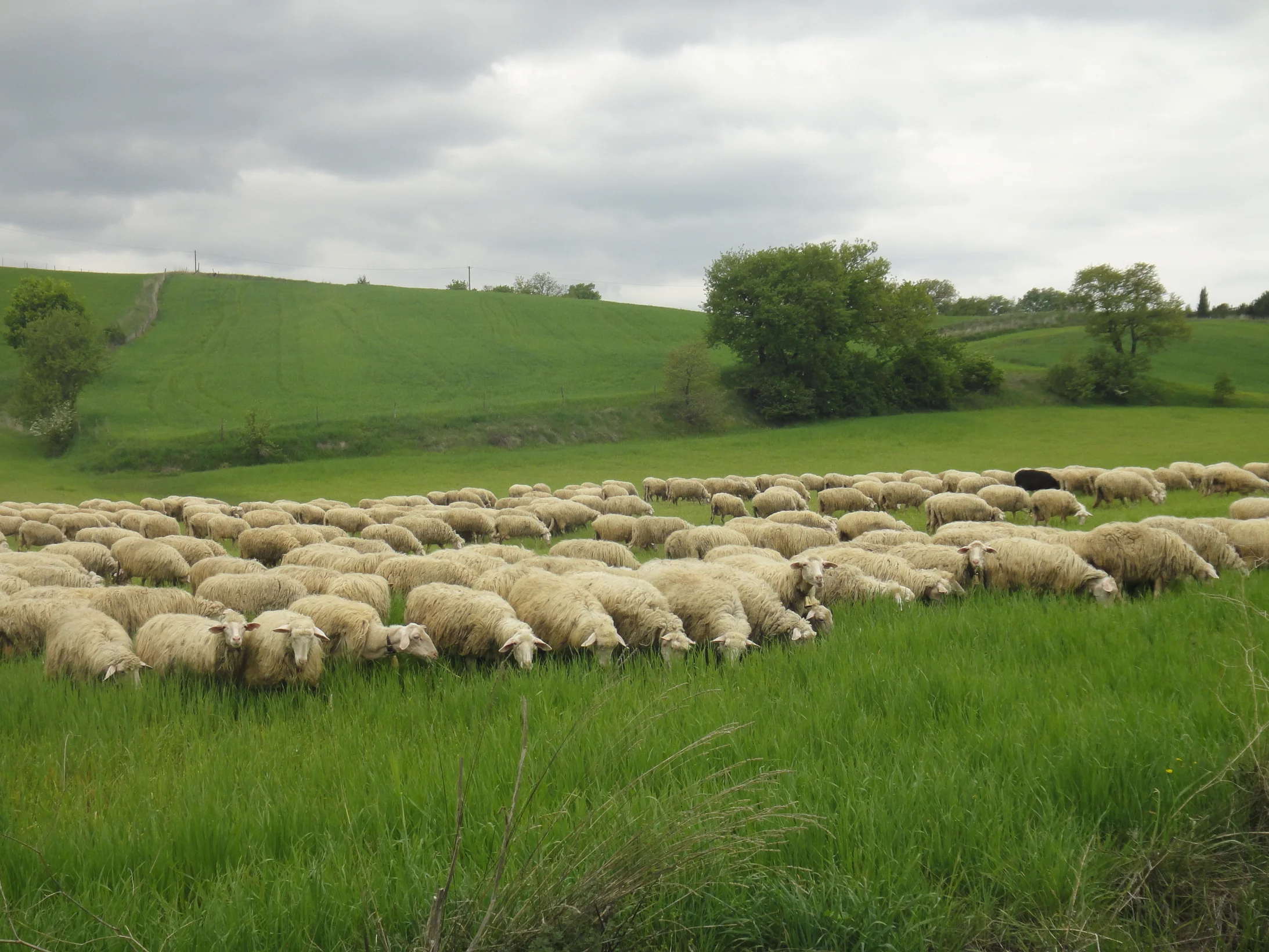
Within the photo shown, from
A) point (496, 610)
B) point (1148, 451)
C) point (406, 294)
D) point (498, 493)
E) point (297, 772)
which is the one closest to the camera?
point (297, 772)

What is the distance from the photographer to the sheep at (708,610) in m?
7.20

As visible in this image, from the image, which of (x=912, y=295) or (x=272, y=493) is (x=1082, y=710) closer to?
(x=272, y=493)

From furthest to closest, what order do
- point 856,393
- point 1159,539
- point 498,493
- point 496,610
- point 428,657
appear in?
point 856,393 < point 498,493 < point 1159,539 < point 496,610 < point 428,657

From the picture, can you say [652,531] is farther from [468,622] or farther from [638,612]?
[468,622]

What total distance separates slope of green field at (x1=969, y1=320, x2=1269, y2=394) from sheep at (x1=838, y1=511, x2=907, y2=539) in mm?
56438

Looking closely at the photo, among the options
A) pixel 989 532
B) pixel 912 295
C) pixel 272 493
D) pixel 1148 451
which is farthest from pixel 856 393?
pixel 989 532

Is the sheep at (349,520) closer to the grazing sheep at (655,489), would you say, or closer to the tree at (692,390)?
the grazing sheep at (655,489)

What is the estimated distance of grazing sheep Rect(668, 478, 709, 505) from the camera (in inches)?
1104

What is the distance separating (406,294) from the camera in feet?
269

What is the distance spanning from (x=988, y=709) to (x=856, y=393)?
56.3m

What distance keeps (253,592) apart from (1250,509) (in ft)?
52.8

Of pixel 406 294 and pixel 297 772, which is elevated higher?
pixel 406 294

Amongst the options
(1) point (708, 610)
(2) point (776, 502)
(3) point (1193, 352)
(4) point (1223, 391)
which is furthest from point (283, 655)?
(3) point (1193, 352)

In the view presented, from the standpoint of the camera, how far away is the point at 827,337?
5809cm
